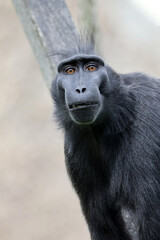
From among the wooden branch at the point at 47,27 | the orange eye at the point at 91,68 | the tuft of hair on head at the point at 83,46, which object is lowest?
the orange eye at the point at 91,68

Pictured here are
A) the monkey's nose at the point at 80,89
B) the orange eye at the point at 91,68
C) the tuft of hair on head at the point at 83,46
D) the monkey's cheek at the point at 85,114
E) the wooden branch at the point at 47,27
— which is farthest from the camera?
the wooden branch at the point at 47,27

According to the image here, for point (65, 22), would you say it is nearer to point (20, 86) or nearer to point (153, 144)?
point (153, 144)

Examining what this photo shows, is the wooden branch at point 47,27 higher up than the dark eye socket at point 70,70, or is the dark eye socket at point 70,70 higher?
the wooden branch at point 47,27

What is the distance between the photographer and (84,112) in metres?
5.88

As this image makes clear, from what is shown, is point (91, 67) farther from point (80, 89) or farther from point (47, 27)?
point (47, 27)

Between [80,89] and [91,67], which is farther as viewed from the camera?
[91,67]

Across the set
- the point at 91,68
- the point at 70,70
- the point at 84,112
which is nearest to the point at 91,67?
the point at 91,68

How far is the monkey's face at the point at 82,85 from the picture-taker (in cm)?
578

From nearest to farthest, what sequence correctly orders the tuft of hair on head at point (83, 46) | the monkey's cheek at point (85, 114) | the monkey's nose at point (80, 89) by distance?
the monkey's nose at point (80, 89)
the monkey's cheek at point (85, 114)
the tuft of hair on head at point (83, 46)

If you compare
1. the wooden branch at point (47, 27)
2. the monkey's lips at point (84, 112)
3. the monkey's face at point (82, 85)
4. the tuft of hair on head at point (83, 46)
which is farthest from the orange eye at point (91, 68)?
the wooden branch at point (47, 27)

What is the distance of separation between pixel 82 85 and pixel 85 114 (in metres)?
0.33

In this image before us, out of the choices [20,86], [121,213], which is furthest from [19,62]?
[121,213]

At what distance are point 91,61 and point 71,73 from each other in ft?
0.87

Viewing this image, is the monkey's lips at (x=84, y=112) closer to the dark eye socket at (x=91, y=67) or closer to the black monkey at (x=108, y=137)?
the black monkey at (x=108, y=137)
